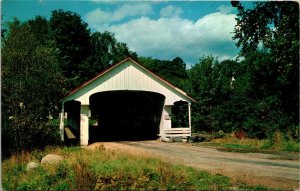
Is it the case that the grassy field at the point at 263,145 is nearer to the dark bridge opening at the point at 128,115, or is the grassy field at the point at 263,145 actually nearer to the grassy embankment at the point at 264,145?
the grassy embankment at the point at 264,145

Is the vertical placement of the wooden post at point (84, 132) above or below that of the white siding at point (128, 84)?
below

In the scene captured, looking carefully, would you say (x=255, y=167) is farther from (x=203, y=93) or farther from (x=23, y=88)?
(x=203, y=93)

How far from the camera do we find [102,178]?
10.1 m

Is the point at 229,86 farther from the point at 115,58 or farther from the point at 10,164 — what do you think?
the point at 115,58

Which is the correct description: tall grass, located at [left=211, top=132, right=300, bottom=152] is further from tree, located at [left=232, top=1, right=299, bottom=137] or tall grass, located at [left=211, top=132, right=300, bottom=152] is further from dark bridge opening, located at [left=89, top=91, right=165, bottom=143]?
dark bridge opening, located at [left=89, top=91, right=165, bottom=143]

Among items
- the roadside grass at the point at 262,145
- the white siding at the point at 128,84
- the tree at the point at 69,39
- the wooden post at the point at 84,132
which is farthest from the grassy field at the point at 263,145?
the tree at the point at 69,39

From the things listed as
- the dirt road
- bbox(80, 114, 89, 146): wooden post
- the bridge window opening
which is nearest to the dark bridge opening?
the bridge window opening

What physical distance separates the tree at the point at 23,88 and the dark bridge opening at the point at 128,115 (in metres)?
9.54

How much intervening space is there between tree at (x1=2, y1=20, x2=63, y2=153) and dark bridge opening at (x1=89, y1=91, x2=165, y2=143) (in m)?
9.54

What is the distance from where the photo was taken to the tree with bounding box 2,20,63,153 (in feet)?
56.1

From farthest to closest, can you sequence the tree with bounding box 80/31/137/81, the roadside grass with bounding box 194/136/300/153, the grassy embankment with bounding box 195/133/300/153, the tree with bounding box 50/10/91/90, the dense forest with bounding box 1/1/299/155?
the tree with bounding box 80/31/137/81
the tree with bounding box 50/10/91/90
the grassy embankment with bounding box 195/133/300/153
the roadside grass with bounding box 194/136/300/153
the dense forest with bounding box 1/1/299/155

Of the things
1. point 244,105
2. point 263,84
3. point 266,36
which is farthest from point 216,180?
point 244,105

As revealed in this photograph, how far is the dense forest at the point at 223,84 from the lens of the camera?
15.0 metres

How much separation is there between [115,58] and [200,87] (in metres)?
56.4
